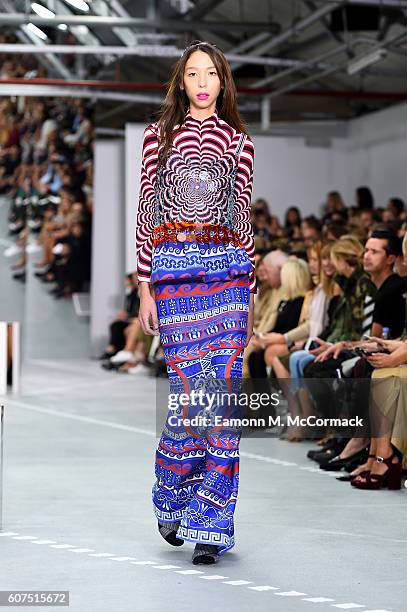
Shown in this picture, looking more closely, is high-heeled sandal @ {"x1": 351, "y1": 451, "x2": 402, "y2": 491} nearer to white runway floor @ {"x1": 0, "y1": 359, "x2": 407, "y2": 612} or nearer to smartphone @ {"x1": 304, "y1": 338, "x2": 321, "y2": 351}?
white runway floor @ {"x1": 0, "y1": 359, "x2": 407, "y2": 612}

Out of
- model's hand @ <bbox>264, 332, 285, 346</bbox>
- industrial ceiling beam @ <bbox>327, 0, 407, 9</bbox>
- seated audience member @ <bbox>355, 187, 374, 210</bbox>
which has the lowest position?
model's hand @ <bbox>264, 332, 285, 346</bbox>

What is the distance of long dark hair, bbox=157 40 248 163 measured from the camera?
3387mm

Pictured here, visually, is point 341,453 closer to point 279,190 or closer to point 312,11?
point 312,11

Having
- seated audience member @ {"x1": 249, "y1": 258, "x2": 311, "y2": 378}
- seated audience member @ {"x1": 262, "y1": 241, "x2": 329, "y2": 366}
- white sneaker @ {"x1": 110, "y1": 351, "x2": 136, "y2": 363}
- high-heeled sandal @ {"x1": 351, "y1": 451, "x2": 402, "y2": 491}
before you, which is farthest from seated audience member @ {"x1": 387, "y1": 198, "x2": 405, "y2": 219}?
high-heeled sandal @ {"x1": 351, "y1": 451, "x2": 402, "y2": 491}

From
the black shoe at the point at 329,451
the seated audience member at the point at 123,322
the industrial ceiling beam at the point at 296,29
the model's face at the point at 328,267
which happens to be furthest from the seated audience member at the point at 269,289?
the seated audience member at the point at 123,322

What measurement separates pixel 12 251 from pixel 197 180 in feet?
40.5

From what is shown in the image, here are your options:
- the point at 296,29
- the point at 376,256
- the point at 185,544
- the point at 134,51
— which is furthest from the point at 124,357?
the point at 185,544

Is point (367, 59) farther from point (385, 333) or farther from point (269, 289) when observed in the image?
point (385, 333)

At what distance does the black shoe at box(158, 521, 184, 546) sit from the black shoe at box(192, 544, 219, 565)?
18 cm

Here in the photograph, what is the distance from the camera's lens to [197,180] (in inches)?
134

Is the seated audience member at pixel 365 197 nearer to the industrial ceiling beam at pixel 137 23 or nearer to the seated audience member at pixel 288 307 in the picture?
the industrial ceiling beam at pixel 137 23

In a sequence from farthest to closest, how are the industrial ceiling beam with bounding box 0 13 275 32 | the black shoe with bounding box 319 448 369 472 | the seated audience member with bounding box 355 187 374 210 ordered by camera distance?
the seated audience member with bounding box 355 187 374 210 < the industrial ceiling beam with bounding box 0 13 275 32 < the black shoe with bounding box 319 448 369 472

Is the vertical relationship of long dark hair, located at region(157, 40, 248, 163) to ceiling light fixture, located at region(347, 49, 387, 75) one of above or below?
below

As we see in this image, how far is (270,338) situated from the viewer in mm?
6656
